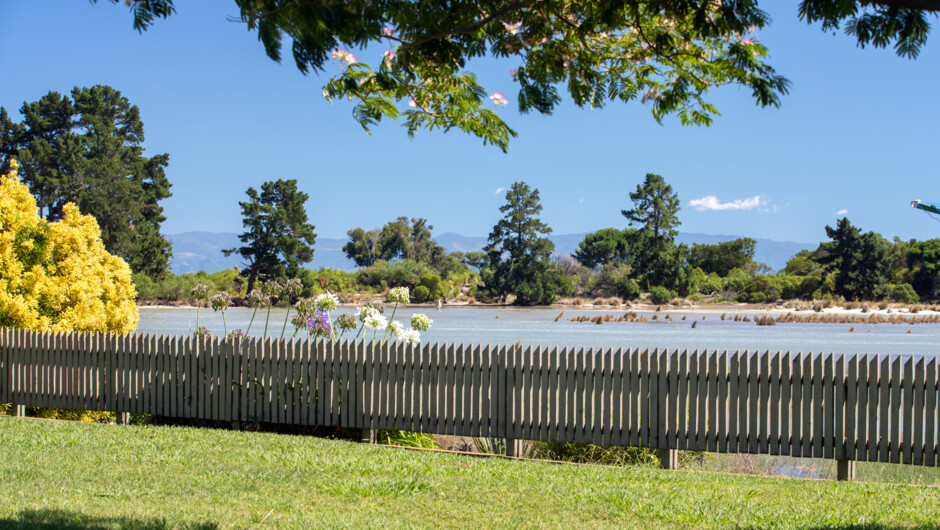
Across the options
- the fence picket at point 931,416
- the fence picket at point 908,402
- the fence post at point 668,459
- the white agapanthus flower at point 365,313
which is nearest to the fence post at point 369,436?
the white agapanthus flower at point 365,313

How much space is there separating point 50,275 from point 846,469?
38.9ft

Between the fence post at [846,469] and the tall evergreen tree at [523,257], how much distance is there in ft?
164

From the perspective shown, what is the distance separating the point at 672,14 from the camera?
174 inches

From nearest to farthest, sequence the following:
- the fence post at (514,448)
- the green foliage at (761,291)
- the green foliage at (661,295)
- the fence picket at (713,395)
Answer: the fence picket at (713,395) → the fence post at (514,448) → the green foliage at (761,291) → the green foliage at (661,295)

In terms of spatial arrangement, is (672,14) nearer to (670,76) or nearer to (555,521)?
(670,76)

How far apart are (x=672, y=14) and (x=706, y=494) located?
411 centimetres

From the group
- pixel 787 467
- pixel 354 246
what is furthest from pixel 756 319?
pixel 354 246

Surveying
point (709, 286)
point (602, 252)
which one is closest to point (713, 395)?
point (709, 286)

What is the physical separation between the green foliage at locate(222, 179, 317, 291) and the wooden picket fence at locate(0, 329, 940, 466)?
42.4m

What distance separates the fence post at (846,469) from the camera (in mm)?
7681

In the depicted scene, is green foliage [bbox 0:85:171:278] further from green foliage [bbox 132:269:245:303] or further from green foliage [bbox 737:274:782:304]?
green foliage [bbox 737:274:782:304]

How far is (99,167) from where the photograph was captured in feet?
159

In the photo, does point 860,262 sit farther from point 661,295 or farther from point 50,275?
point 50,275

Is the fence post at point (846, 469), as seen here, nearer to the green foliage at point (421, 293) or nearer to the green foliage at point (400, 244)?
the green foliage at point (421, 293)
